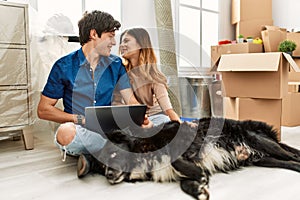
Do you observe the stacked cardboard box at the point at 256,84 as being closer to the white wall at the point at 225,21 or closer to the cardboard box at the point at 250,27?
the cardboard box at the point at 250,27

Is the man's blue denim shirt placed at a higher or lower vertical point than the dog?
higher

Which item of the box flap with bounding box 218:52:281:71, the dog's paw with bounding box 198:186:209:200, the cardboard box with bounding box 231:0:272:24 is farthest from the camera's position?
the cardboard box with bounding box 231:0:272:24

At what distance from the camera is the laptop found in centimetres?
132

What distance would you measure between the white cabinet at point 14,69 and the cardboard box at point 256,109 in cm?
137

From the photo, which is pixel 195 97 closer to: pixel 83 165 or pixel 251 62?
pixel 251 62

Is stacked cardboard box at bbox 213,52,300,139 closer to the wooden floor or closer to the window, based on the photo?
the wooden floor

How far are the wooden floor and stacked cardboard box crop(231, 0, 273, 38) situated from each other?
2.32m

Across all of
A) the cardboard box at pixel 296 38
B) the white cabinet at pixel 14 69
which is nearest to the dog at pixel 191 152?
the white cabinet at pixel 14 69

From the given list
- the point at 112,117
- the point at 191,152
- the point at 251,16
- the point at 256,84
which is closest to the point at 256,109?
the point at 256,84

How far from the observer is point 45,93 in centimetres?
160

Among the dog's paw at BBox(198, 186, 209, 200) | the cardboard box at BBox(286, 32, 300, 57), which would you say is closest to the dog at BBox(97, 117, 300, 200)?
the dog's paw at BBox(198, 186, 209, 200)

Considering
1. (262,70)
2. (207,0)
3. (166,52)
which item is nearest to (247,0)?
(207,0)

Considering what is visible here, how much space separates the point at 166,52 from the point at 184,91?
1.29 ft

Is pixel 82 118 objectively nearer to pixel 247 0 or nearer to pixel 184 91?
pixel 184 91
